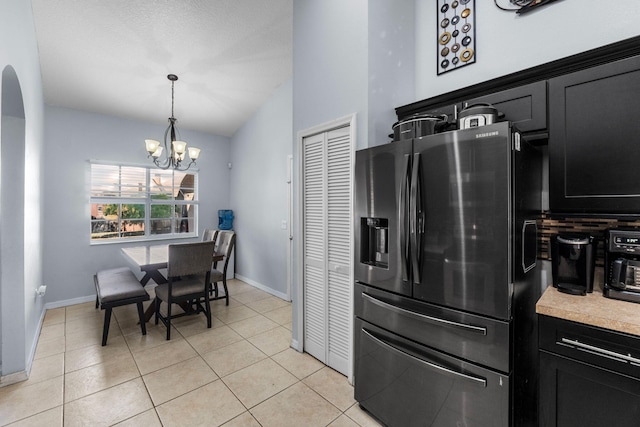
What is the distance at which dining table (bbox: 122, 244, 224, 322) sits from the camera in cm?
313

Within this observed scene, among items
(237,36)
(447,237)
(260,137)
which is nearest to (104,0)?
(237,36)

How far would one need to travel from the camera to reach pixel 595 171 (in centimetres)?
139

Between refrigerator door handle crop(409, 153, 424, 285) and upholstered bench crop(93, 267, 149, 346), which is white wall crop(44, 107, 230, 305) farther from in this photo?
refrigerator door handle crop(409, 153, 424, 285)

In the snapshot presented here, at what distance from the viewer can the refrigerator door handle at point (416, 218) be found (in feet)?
4.96

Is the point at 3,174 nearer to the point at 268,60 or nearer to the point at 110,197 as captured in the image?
the point at 110,197

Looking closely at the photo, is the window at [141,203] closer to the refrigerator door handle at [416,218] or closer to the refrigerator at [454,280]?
the refrigerator at [454,280]

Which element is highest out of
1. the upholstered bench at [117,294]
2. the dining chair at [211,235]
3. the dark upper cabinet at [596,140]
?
the dark upper cabinet at [596,140]

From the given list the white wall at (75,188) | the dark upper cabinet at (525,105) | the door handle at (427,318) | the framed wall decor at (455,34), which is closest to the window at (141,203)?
the white wall at (75,188)

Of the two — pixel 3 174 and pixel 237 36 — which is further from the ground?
pixel 237 36

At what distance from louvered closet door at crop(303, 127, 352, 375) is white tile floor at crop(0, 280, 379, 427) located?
0.26 m

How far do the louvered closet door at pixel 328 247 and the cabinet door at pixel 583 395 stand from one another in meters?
1.26

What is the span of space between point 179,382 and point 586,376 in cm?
260

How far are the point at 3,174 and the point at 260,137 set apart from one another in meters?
3.13

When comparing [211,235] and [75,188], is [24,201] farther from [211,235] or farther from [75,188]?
[211,235]
